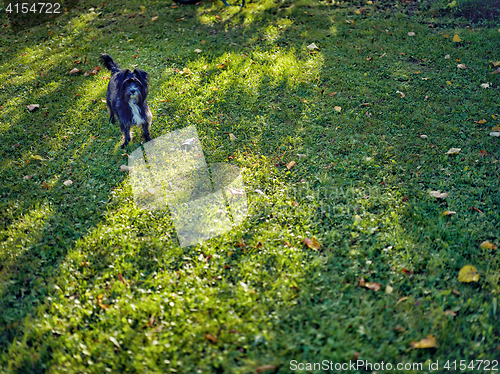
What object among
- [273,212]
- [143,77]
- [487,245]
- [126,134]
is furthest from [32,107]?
[487,245]

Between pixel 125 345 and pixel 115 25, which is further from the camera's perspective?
pixel 115 25

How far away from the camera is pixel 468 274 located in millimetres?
2906

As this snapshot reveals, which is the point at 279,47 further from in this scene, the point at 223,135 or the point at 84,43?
the point at 84,43

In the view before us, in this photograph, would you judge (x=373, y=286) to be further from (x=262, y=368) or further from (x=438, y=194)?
(x=438, y=194)

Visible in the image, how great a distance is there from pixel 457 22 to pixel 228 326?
8220 mm

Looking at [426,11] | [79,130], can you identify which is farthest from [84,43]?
[426,11]

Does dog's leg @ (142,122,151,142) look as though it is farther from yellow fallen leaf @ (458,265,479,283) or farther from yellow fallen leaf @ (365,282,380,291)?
yellow fallen leaf @ (458,265,479,283)

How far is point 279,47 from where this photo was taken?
699cm

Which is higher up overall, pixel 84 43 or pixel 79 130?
pixel 84 43

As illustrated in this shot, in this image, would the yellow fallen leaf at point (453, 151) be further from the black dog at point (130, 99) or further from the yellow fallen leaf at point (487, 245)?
the black dog at point (130, 99)

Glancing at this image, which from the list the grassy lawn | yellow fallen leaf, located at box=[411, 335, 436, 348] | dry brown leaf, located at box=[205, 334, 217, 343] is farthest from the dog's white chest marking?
yellow fallen leaf, located at box=[411, 335, 436, 348]

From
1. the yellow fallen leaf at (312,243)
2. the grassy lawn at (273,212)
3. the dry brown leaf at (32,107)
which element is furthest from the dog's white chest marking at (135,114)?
the yellow fallen leaf at (312,243)

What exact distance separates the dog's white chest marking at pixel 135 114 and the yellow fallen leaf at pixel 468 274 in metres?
3.94

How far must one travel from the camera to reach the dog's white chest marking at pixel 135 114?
13.8 ft
